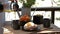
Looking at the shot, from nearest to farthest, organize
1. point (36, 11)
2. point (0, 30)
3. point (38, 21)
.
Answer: point (38, 21) → point (0, 30) → point (36, 11)

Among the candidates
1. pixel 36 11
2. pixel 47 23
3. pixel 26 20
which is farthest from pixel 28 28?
pixel 36 11

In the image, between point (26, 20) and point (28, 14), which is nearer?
point (26, 20)

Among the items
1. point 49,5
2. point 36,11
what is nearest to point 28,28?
point 36,11

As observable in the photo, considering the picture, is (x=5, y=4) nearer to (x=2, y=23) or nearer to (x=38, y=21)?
(x=2, y=23)

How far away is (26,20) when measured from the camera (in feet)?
5.51

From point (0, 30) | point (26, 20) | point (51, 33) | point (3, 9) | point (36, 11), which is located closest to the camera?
point (51, 33)

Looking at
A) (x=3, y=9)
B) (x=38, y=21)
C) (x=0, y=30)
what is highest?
(x=3, y=9)

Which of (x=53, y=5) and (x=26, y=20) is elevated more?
(x=53, y=5)

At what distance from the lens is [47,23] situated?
1703 mm

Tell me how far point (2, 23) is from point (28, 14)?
0.42 meters

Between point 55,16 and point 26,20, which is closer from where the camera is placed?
point 26,20

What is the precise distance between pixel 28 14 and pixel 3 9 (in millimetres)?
371

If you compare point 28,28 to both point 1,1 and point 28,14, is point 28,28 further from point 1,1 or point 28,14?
point 1,1

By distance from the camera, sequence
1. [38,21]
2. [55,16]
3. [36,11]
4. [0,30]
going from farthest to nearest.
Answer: [55,16], [36,11], [0,30], [38,21]
